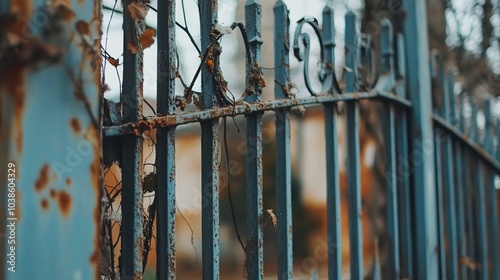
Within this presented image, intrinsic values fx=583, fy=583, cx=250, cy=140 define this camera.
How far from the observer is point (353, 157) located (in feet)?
5.63

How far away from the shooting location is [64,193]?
2.50ft

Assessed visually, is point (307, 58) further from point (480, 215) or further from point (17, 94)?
point (480, 215)

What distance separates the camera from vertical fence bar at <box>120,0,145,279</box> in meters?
0.99

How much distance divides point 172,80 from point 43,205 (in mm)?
389

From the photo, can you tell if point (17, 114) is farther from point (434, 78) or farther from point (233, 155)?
point (233, 155)

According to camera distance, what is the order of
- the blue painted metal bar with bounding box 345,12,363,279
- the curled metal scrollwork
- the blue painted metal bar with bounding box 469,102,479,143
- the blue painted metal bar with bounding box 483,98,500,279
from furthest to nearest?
the blue painted metal bar with bounding box 483,98,500,279 → the blue painted metal bar with bounding box 469,102,479,143 → the blue painted metal bar with bounding box 345,12,363,279 → the curled metal scrollwork

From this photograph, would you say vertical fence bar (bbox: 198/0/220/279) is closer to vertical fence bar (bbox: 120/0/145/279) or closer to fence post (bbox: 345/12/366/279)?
vertical fence bar (bbox: 120/0/145/279)

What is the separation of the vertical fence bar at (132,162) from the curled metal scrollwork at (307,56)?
→ 1.66ft

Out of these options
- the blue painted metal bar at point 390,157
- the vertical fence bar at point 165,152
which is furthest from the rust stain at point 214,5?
the blue painted metal bar at point 390,157

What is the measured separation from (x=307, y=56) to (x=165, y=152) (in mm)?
535

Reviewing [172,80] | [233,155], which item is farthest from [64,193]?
[233,155]

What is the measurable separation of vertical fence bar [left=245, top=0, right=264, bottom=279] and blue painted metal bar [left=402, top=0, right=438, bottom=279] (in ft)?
3.29

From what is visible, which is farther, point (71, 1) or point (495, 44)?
point (495, 44)

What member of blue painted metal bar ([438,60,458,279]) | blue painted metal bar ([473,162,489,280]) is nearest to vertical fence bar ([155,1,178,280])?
blue painted metal bar ([438,60,458,279])
